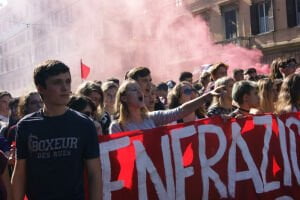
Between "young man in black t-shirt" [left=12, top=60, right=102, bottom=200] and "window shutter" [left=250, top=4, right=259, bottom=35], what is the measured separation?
19.8 m

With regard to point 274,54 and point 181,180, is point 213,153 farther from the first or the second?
point 274,54

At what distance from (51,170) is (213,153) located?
6.24 feet

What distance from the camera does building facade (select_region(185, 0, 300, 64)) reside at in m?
20.1

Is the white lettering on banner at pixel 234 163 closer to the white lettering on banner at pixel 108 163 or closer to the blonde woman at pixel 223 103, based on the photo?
the blonde woman at pixel 223 103

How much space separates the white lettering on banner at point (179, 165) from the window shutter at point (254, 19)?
1840 centimetres

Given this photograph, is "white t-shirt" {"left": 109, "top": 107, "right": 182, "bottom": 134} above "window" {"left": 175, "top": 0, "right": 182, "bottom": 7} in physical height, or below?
below

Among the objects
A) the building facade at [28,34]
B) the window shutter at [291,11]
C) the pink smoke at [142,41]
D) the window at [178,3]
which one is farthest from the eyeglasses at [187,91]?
the building facade at [28,34]

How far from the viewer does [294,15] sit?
20.0 metres

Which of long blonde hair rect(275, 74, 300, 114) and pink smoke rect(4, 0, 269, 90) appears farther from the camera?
pink smoke rect(4, 0, 269, 90)

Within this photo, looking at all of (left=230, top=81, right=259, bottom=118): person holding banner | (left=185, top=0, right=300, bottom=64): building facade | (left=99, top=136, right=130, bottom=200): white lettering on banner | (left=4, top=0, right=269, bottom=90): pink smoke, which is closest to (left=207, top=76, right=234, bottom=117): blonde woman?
(left=230, top=81, right=259, bottom=118): person holding banner

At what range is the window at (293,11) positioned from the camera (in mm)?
19859

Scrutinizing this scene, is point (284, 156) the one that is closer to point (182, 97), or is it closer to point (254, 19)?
point (182, 97)

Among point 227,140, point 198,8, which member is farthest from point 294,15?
point 227,140

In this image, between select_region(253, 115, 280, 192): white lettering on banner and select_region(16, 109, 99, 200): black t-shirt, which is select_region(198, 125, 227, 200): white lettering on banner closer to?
select_region(253, 115, 280, 192): white lettering on banner
